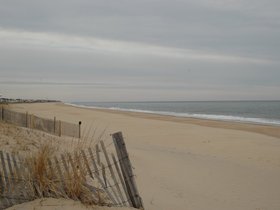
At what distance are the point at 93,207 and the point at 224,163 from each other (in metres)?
6.99

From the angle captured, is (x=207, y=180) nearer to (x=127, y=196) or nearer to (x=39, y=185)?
(x=127, y=196)

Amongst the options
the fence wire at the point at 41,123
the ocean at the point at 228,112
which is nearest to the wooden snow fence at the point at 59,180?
the fence wire at the point at 41,123

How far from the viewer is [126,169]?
5305 mm

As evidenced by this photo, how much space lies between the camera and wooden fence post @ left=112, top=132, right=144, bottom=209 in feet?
17.3

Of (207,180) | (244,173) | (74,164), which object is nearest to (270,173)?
(244,173)

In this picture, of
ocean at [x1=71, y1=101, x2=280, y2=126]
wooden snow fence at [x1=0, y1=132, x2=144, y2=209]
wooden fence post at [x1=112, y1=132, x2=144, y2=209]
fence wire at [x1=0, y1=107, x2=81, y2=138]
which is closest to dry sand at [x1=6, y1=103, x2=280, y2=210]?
wooden fence post at [x1=112, y1=132, x2=144, y2=209]

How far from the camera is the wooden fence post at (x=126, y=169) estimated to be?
5.26 metres

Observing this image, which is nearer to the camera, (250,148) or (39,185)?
(39,185)

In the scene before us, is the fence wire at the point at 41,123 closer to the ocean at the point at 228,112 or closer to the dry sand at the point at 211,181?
the dry sand at the point at 211,181

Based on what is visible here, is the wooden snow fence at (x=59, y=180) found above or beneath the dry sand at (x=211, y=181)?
above

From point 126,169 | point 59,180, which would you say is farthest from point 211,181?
point 59,180

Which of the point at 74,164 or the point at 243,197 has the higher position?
the point at 74,164

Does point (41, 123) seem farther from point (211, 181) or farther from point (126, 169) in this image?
point (126, 169)

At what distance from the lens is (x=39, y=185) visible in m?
5.21
